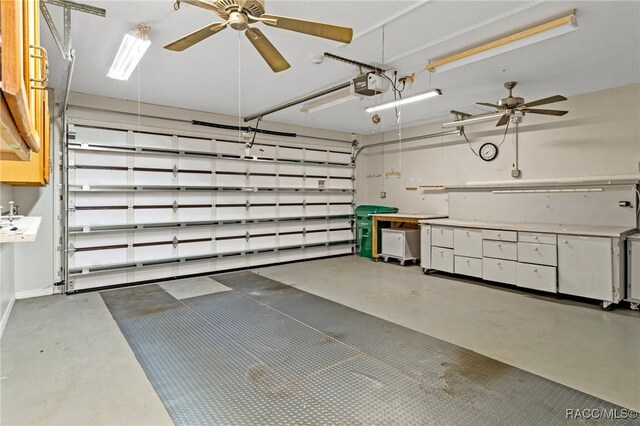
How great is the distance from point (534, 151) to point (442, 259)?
2396mm

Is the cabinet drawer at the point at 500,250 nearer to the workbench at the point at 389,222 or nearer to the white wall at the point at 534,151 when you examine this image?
the white wall at the point at 534,151

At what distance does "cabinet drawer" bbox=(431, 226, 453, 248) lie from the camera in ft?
19.7

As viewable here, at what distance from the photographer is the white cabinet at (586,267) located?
169 inches

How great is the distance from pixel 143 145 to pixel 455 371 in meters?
5.54

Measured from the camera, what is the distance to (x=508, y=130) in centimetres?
625

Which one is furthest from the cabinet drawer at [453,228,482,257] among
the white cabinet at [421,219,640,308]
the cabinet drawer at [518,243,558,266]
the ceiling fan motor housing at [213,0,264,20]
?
the ceiling fan motor housing at [213,0,264,20]

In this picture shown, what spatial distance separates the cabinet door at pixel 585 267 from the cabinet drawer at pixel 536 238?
0.08 meters

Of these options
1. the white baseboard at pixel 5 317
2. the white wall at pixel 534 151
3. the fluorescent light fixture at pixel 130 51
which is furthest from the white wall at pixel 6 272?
the white wall at pixel 534 151

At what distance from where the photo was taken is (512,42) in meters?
3.34

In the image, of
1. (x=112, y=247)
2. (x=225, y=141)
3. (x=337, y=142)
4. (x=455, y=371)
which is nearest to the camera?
(x=455, y=371)

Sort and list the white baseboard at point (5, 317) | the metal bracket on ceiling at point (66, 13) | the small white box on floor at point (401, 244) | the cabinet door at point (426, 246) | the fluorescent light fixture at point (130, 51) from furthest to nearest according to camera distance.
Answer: the small white box on floor at point (401, 244) < the cabinet door at point (426, 246) < the white baseboard at point (5, 317) < the fluorescent light fixture at point (130, 51) < the metal bracket on ceiling at point (66, 13)

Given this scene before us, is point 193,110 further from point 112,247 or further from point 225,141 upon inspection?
point 112,247

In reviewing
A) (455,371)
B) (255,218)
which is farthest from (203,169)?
(455,371)

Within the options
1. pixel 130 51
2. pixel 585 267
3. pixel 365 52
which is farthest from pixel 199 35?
pixel 585 267
